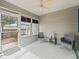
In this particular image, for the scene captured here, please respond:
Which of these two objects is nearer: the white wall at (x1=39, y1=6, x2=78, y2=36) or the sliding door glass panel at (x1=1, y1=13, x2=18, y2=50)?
the sliding door glass panel at (x1=1, y1=13, x2=18, y2=50)

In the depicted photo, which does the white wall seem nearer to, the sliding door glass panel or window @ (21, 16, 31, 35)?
window @ (21, 16, 31, 35)

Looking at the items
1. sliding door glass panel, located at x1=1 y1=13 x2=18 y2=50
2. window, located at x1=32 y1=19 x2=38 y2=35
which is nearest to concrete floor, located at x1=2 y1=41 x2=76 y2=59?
sliding door glass panel, located at x1=1 y1=13 x2=18 y2=50

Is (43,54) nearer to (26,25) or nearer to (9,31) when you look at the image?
(9,31)

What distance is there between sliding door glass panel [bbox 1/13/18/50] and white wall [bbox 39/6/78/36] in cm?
284

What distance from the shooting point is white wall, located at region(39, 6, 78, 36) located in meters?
4.91

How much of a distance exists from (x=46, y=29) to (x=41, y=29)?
550mm

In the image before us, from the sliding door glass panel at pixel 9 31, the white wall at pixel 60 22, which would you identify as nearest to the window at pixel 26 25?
the sliding door glass panel at pixel 9 31

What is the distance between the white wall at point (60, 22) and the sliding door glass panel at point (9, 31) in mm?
2844

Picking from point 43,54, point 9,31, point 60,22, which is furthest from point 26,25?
point 43,54

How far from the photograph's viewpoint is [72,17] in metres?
4.96

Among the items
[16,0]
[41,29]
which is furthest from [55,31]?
[16,0]

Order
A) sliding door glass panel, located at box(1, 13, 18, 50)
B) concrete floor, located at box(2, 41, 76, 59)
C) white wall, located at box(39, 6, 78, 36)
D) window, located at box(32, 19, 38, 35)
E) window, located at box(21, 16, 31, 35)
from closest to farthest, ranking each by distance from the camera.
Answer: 1. concrete floor, located at box(2, 41, 76, 59)
2. sliding door glass panel, located at box(1, 13, 18, 50)
3. white wall, located at box(39, 6, 78, 36)
4. window, located at box(21, 16, 31, 35)
5. window, located at box(32, 19, 38, 35)

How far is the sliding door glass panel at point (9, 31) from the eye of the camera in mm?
3803

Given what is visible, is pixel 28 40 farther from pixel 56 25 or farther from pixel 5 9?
pixel 5 9
